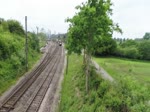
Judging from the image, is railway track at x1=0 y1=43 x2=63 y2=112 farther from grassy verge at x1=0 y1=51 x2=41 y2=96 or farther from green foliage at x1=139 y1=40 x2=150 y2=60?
green foliage at x1=139 y1=40 x2=150 y2=60

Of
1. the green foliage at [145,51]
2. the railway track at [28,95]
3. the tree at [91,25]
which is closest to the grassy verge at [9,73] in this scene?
the railway track at [28,95]

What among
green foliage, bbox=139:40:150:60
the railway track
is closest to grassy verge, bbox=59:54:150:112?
the railway track

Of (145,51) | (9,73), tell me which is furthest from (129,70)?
(145,51)

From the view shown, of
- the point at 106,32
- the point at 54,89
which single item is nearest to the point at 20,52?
the point at 54,89

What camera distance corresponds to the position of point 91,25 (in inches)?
924

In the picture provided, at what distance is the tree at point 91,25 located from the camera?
23.0 m

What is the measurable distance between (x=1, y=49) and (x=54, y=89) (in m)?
14.3

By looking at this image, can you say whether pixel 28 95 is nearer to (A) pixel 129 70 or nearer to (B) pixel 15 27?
(A) pixel 129 70

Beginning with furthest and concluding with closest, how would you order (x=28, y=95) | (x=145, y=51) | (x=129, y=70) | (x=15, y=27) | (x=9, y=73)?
(x=145, y=51) → (x=15, y=27) → (x=129, y=70) → (x=9, y=73) → (x=28, y=95)

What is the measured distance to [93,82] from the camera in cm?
2709

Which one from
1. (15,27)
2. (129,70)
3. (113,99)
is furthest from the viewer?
(15,27)

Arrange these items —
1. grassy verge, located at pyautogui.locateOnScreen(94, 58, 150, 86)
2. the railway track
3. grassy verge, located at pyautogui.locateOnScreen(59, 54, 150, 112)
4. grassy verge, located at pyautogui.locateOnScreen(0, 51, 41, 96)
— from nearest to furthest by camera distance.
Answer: grassy verge, located at pyautogui.locateOnScreen(59, 54, 150, 112), the railway track, grassy verge, located at pyautogui.locateOnScreen(0, 51, 41, 96), grassy verge, located at pyautogui.locateOnScreen(94, 58, 150, 86)

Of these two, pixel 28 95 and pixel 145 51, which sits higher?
pixel 145 51

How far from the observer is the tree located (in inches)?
905
